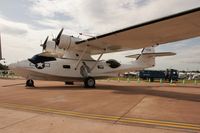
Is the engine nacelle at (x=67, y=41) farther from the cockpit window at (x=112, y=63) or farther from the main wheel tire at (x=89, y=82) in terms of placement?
the cockpit window at (x=112, y=63)

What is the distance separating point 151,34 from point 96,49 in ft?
20.6

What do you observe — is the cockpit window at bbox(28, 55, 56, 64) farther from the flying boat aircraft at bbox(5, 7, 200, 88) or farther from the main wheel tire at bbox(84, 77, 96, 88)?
the main wheel tire at bbox(84, 77, 96, 88)

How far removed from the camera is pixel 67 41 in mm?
16781

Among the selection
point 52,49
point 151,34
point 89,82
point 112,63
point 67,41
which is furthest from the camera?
Answer: point 112,63

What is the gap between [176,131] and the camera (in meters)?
4.81

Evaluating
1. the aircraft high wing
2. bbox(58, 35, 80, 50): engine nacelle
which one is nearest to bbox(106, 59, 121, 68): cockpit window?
the aircraft high wing

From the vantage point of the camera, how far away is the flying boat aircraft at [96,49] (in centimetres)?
1190

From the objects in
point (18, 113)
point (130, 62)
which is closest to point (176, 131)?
point (18, 113)

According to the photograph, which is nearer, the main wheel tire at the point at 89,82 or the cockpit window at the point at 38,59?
the cockpit window at the point at 38,59

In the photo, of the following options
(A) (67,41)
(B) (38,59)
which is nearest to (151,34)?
(A) (67,41)

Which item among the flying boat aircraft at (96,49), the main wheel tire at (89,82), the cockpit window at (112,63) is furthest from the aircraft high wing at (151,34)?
the main wheel tire at (89,82)

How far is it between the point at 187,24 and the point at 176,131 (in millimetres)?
7865

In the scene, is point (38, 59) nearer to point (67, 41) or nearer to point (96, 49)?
point (67, 41)

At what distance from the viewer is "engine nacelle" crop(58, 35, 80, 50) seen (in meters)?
16.7
